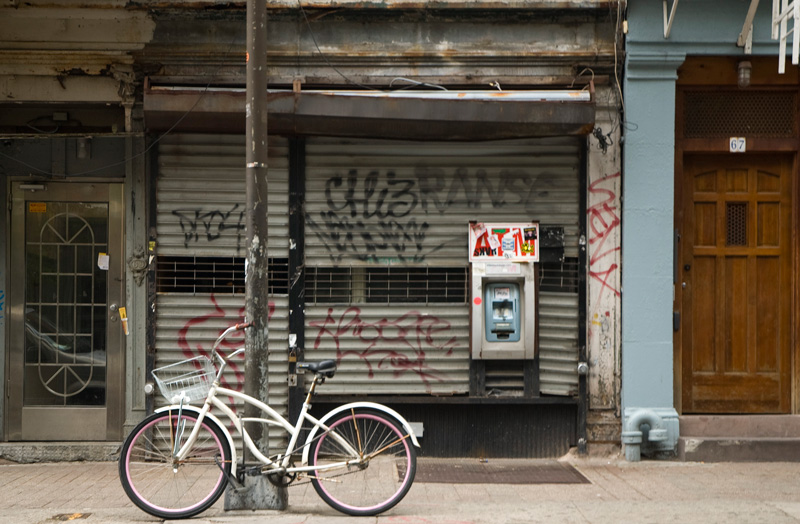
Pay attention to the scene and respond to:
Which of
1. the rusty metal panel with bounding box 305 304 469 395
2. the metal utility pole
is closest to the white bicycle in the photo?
the metal utility pole

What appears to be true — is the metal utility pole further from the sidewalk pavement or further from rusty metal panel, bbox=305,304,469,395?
rusty metal panel, bbox=305,304,469,395

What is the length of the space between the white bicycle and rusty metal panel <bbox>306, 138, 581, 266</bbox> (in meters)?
2.29

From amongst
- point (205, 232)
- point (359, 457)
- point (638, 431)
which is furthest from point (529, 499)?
point (205, 232)

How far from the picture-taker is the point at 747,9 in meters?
7.96

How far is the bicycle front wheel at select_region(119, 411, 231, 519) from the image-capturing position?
5.96 meters

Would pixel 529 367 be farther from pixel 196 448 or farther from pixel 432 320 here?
pixel 196 448

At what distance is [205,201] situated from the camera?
320 inches

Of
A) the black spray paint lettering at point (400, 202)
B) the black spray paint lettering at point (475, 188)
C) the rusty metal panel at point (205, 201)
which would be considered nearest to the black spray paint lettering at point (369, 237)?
the black spray paint lettering at point (400, 202)

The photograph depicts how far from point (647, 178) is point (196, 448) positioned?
4.74 meters

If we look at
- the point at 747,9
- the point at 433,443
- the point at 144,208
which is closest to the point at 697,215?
the point at 747,9

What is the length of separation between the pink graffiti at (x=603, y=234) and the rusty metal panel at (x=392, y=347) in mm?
1313

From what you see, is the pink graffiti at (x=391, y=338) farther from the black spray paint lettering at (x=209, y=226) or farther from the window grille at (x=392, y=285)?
the black spray paint lettering at (x=209, y=226)

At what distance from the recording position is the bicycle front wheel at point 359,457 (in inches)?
237

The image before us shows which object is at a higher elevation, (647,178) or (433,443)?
(647,178)
